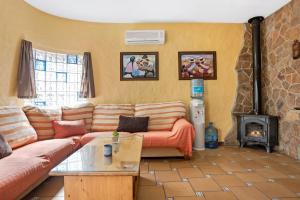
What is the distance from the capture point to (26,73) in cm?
342

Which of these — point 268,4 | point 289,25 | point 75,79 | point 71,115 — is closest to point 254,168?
point 289,25

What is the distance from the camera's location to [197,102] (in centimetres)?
403

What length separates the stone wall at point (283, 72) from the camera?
3.38 m

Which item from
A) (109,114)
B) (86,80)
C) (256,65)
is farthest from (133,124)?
(256,65)

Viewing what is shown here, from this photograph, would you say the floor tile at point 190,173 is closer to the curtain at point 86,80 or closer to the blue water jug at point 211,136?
the blue water jug at point 211,136

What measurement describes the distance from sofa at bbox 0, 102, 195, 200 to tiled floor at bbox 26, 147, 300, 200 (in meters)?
0.27

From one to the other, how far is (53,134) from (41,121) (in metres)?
0.27

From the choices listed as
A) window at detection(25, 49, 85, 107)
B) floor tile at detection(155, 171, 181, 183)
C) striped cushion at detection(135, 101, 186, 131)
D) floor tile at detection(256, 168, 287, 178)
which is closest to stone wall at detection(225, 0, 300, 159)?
floor tile at detection(256, 168, 287, 178)

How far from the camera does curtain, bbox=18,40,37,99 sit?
338 cm

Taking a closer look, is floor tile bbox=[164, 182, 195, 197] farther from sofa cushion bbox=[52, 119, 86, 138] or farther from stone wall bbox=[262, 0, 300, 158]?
stone wall bbox=[262, 0, 300, 158]

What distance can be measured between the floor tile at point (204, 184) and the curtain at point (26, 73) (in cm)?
279

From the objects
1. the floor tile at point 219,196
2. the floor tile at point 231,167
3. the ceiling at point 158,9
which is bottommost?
the floor tile at point 219,196

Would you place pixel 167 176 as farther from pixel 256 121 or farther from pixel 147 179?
pixel 256 121

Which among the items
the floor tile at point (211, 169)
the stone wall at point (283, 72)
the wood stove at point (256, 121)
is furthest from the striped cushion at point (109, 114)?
the stone wall at point (283, 72)
